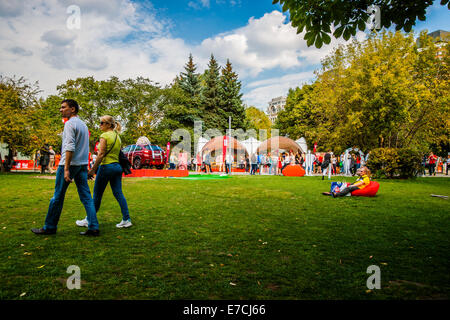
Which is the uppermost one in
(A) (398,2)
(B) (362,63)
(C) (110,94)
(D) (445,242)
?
(C) (110,94)

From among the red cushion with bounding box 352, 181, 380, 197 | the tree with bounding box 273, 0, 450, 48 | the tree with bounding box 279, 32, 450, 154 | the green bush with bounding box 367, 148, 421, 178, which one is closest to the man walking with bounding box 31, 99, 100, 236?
the tree with bounding box 273, 0, 450, 48

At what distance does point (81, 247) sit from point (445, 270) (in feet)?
15.1

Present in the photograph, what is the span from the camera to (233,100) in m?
50.9

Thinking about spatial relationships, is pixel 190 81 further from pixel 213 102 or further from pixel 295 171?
pixel 295 171

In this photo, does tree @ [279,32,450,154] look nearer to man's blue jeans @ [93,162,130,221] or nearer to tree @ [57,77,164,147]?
man's blue jeans @ [93,162,130,221]

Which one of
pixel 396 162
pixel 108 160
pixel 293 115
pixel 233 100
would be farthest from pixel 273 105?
pixel 108 160

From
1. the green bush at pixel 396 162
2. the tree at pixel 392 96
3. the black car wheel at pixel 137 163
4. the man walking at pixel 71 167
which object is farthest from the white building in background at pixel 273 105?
the man walking at pixel 71 167

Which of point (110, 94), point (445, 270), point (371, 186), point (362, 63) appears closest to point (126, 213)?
point (445, 270)

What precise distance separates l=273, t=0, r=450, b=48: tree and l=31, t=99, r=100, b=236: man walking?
410 cm

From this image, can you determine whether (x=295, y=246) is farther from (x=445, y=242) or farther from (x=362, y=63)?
(x=362, y=63)

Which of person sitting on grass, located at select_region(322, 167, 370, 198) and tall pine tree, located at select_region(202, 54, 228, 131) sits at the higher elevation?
tall pine tree, located at select_region(202, 54, 228, 131)

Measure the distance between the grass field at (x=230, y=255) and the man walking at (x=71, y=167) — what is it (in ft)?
0.86

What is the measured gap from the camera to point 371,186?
1016 cm

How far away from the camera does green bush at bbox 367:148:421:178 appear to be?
18516 millimetres
